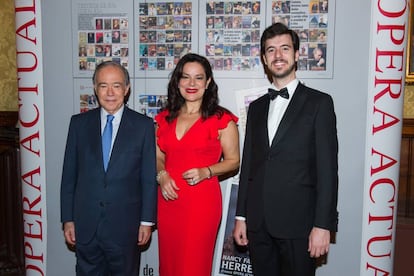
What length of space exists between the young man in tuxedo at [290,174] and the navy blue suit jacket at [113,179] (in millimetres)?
542

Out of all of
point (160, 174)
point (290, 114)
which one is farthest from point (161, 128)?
point (290, 114)

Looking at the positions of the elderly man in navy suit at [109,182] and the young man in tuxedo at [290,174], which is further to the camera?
the elderly man in navy suit at [109,182]

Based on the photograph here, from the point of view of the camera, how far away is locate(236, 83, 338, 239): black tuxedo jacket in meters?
1.81

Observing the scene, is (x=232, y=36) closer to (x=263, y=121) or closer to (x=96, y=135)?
(x=263, y=121)

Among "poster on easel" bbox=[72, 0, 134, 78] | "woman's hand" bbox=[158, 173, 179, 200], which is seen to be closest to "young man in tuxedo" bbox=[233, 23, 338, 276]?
"woman's hand" bbox=[158, 173, 179, 200]

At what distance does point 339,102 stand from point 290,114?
0.79 metres

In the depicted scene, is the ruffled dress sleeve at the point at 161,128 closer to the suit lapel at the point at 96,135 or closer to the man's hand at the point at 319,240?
the suit lapel at the point at 96,135

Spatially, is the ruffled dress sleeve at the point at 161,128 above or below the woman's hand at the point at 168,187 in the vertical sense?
above

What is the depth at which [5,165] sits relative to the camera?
3.41 m

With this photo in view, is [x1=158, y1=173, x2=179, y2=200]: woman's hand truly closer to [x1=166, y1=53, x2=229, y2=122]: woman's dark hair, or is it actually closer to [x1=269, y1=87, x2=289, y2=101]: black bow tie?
[x1=166, y1=53, x2=229, y2=122]: woman's dark hair

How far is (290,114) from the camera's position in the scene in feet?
6.15

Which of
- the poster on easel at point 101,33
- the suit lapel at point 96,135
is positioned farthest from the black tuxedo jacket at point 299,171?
the poster on easel at point 101,33

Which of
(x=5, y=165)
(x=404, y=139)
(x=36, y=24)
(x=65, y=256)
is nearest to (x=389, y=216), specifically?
(x=404, y=139)

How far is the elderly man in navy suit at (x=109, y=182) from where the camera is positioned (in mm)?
2064
